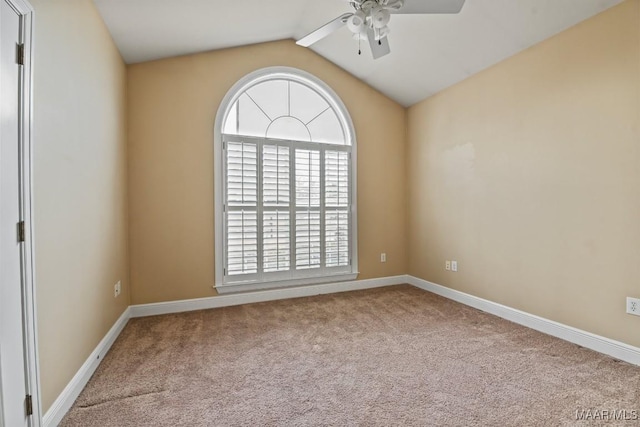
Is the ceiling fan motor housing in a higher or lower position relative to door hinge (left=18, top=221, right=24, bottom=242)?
higher

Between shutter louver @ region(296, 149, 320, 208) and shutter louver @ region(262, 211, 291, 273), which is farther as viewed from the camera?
shutter louver @ region(296, 149, 320, 208)

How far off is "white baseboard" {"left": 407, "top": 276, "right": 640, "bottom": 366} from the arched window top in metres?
2.32

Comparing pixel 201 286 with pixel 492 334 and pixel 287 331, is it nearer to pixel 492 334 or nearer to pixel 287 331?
pixel 287 331

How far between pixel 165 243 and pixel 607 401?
365cm

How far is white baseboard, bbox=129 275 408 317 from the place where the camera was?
329 cm

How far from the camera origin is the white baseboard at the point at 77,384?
5.20 feet

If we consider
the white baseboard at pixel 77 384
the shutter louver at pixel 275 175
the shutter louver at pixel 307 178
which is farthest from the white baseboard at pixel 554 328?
the white baseboard at pixel 77 384

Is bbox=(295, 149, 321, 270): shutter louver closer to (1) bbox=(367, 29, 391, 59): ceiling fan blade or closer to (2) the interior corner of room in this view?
(2) the interior corner of room

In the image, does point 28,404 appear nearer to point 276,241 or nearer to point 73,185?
point 73,185

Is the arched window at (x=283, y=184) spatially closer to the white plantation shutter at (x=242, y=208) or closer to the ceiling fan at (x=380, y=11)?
the white plantation shutter at (x=242, y=208)

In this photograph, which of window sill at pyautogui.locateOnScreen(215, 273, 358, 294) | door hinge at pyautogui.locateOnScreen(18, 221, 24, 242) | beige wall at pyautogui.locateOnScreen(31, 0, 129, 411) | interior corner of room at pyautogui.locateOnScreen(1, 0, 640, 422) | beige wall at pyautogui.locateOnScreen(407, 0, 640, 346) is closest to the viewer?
door hinge at pyautogui.locateOnScreen(18, 221, 24, 242)

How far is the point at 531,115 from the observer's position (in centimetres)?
284

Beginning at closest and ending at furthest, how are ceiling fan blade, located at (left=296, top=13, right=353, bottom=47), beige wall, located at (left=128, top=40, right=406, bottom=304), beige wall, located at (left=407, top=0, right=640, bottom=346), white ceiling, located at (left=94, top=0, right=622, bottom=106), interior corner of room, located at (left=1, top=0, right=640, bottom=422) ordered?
interior corner of room, located at (left=1, top=0, right=640, bottom=422), ceiling fan blade, located at (left=296, top=13, right=353, bottom=47), beige wall, located at (left=407, top=0, right=640, bottom=346), white ceiling, located at (left=94, top=0, right=622, bottom=106), beige wall, located at (left=128, top=40, right=406, bottom=304)

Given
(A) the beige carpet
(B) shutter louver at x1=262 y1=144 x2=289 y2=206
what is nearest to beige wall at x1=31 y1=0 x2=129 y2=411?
(A) the beige carpet
